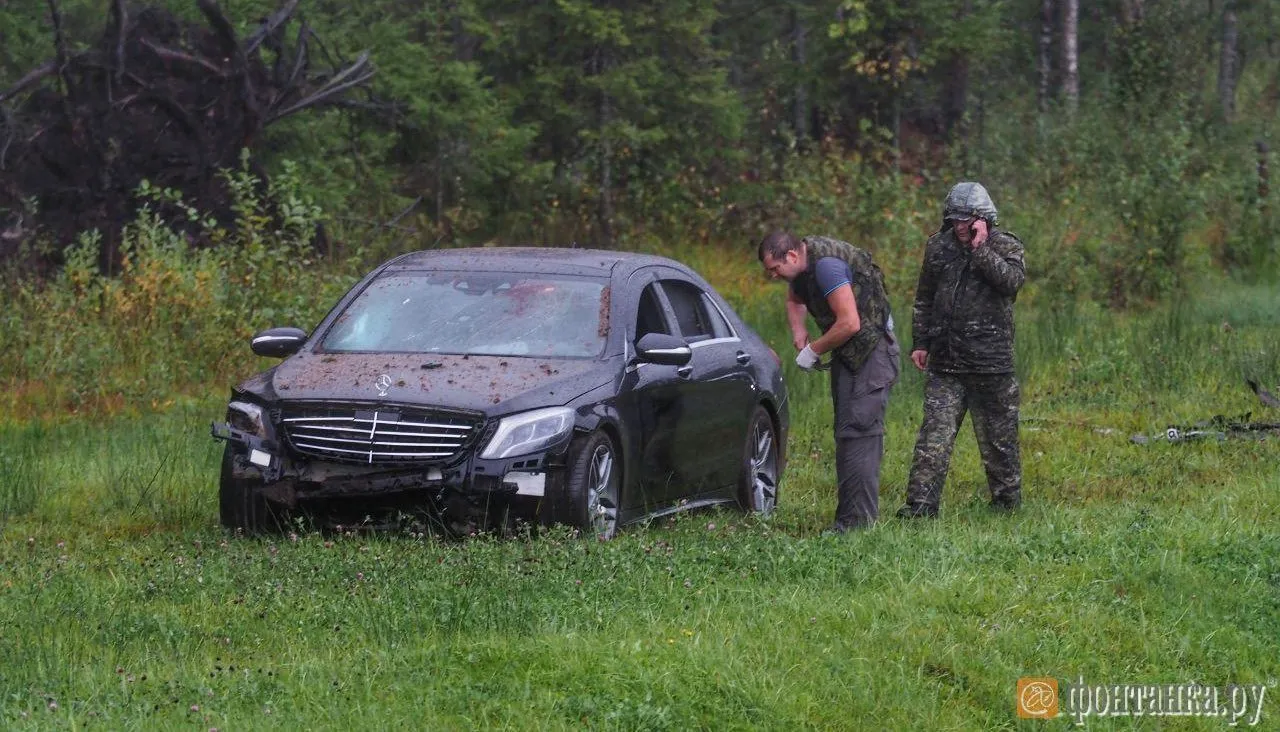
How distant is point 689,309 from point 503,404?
2427 mm

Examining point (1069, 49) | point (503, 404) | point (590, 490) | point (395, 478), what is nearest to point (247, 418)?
point (395, 478)

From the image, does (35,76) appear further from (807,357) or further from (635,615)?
(635,615)

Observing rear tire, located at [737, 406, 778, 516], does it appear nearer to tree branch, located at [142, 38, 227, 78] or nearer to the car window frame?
the car window frame

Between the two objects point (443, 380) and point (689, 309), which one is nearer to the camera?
point (443, 380)

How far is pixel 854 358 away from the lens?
31.8 ft

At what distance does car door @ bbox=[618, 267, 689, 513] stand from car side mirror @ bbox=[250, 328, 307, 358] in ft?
5.88

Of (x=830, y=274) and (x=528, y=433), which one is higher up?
(x=830, y=274)

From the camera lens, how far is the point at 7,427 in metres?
13.7

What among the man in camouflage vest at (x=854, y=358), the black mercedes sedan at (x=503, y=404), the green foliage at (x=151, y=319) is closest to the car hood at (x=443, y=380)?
the black mercedes sedan at (x=503, y=404)

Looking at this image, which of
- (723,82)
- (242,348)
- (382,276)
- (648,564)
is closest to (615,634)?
(648,564)

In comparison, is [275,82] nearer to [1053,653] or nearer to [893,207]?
[893,207]

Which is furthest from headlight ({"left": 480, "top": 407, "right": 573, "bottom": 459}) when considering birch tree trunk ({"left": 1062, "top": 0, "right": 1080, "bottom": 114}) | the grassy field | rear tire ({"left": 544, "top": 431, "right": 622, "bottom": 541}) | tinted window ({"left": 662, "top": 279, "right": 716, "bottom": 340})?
birch tree trunk ({"left": 1062, "top": 0, "right": 1080, "bottom": 114})

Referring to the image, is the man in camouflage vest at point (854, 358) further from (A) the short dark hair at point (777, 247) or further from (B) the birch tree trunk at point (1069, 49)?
(B) the birch tree trunk at point (1069, 49)

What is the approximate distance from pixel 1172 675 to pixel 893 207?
18.4m
